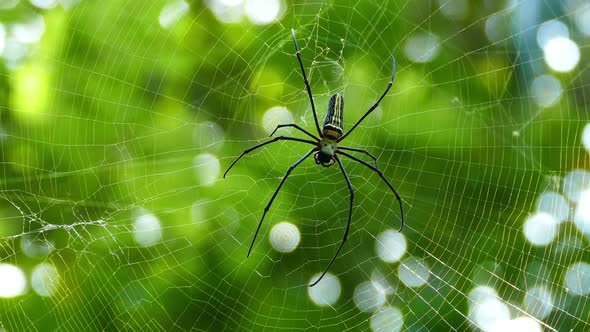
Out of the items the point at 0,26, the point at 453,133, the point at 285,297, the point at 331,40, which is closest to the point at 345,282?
the point at 285,297

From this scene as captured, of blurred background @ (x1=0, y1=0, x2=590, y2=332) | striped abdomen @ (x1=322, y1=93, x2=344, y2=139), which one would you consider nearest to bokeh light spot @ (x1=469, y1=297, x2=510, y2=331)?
blurred background @ (x1=0, y1=0, x2=590, y2=332)

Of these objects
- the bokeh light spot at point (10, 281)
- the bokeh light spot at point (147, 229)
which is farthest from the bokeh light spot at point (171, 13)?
the bokeh light spot at point (10, 281)

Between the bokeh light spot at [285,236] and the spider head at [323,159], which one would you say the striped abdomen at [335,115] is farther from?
the bokeh light spot at [285,236]

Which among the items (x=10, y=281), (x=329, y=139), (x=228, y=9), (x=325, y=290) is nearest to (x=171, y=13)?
(x=228, y=9)

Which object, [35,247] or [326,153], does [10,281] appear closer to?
[35,247]

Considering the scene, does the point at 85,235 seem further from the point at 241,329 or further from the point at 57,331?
the point at 241,329
